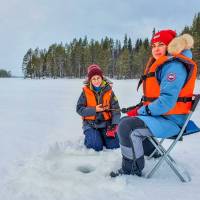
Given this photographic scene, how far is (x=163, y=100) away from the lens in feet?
12.0

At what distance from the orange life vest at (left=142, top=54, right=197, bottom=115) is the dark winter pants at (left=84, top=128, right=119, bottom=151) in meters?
1.85

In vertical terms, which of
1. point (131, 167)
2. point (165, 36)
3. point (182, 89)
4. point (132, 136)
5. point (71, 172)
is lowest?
point (71, 172)

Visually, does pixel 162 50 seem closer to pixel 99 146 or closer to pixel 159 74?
pixel 159 74

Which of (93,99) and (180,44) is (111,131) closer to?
(93,99)

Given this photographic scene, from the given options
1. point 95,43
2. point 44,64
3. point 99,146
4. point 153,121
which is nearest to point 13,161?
point 99,146

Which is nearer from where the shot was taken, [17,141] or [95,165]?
[95,165]

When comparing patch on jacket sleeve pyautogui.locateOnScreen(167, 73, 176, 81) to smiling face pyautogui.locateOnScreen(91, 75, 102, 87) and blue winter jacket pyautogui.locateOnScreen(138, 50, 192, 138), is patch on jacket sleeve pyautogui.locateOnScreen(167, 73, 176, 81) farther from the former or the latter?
smiling face pyautogui.locateOnScreen(91, 75, 102, 87)

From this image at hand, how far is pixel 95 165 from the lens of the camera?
4.51 meters

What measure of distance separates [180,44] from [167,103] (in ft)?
2.42

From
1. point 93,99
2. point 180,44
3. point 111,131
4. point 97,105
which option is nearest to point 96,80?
point 93,99

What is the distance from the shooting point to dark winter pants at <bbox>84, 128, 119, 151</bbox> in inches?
221

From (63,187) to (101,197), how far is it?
47 cm

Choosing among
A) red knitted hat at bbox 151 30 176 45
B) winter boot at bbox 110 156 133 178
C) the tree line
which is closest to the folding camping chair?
winter boot at bbox 110 156 133 178

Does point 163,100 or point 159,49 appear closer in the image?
point 163,100
